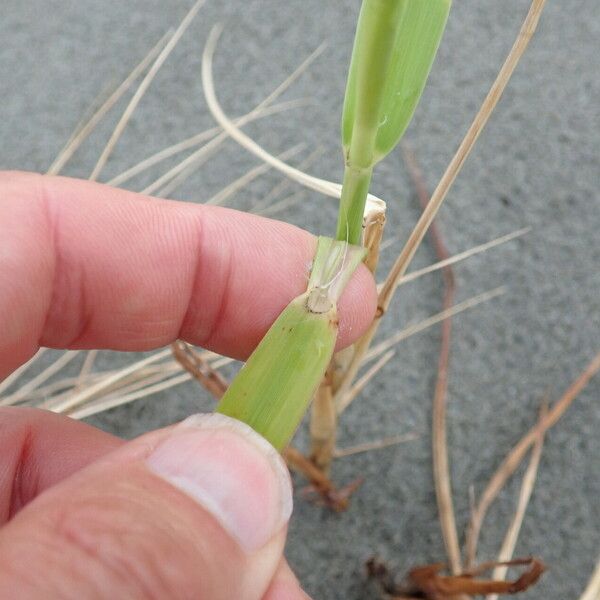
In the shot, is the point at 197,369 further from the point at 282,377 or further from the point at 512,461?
the point at 512,461

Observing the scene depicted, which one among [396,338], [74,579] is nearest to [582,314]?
[396,338]

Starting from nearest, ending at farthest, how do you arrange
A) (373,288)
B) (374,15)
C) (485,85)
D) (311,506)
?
1. (374,15)
2. (373,288)
3. (311,506)
4. (485,85)

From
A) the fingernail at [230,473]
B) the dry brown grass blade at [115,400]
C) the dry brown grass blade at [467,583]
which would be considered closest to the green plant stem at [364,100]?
the fingernail at [230,473]

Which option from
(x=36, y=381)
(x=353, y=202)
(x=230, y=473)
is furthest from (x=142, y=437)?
(x=36, y=381)

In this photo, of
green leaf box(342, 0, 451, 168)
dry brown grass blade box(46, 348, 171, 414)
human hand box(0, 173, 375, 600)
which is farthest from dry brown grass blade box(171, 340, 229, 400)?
green leaf box(342, 0, 451, 168)

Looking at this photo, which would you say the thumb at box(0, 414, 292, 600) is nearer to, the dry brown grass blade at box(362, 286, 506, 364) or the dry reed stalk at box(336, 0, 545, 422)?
the dry reed stalk at box(336, 0, 545, 422)

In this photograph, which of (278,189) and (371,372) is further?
(278,189)

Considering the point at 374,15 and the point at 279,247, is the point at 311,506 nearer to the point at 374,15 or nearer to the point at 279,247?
the point at 279,247
